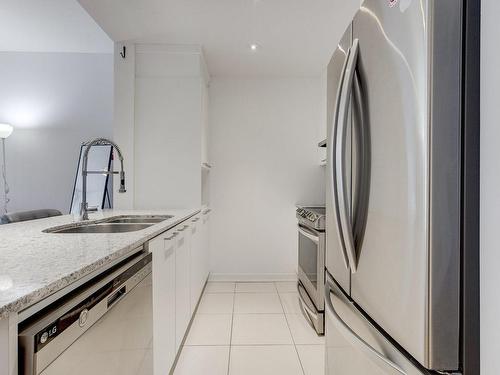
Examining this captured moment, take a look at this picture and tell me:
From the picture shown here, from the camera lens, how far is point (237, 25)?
2.44 m

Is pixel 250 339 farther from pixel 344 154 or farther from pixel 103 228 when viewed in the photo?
pixel 344 154

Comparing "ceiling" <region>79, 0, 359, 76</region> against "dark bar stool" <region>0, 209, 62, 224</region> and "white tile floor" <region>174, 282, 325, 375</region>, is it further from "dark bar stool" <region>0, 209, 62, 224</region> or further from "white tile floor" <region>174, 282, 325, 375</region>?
"white tile floor" <region>174, 282, 325, 375</region>

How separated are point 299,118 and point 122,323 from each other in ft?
10.1

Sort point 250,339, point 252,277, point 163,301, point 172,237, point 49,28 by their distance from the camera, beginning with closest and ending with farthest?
point 163,301 → point 172,237 → point 250,339 → point 49,28 → point 252,277

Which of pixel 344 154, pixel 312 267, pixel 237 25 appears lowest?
pixel 312 267

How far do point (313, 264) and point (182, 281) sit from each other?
1.04 metres

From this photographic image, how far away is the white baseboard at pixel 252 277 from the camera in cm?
357

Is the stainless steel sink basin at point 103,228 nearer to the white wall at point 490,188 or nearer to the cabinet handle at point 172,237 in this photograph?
the cabinet handle at point 172,237

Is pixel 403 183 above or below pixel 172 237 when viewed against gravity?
above

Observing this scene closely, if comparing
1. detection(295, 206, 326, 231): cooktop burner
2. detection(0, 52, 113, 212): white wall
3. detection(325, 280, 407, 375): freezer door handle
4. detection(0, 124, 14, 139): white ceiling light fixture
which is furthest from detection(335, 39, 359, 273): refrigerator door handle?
detection(0, 124, 14, 139): white ceiling light fixture

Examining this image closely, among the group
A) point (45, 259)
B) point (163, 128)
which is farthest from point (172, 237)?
point (163, 128)

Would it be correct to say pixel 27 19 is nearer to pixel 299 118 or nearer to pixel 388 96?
pixel 299 118

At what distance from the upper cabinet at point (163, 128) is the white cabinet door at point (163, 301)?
48.3 inches

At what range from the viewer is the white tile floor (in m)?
1.85
